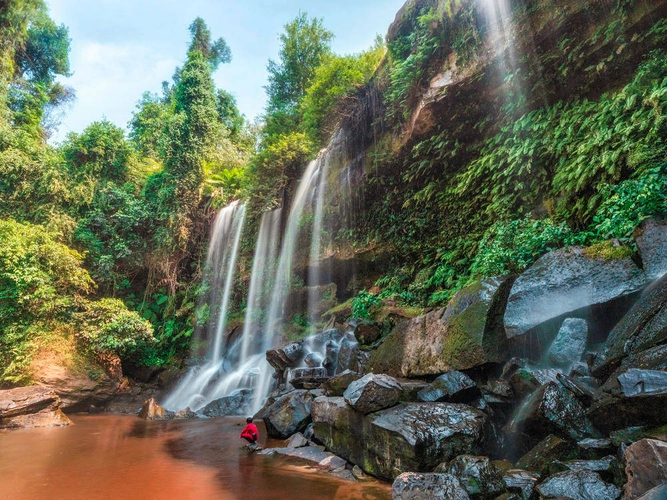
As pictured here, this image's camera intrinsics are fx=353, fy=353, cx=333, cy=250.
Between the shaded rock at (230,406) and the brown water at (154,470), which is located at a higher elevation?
the shaded rock at (230,406)

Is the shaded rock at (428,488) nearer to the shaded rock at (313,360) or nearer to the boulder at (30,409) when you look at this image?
the shaded rock at (313,360)

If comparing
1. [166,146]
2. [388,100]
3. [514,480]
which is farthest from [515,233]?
[166,146]

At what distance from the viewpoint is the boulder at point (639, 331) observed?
3.48 metres

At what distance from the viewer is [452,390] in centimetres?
444

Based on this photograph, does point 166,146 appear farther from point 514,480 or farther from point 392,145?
point 514,480

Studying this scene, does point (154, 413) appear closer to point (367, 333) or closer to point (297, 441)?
point (297, 441)

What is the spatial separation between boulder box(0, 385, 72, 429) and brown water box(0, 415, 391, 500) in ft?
4.30

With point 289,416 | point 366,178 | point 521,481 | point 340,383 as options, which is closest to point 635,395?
point 521,481

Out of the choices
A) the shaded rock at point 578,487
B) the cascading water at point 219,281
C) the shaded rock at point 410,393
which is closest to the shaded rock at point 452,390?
the shaded rock at point 410,393

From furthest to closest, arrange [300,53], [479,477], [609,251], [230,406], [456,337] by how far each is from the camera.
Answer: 1. [300,53]
2. [230,406]
3. [456,337]
4. [609,251]
5. [479,477]

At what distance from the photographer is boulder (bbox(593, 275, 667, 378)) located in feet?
11.4

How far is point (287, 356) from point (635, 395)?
737cm

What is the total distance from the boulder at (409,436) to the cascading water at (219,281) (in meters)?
9.27

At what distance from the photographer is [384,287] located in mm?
10805
